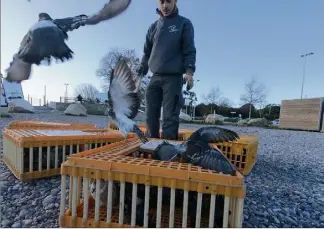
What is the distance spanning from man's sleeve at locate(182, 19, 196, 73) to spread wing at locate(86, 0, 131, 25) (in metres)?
0.71

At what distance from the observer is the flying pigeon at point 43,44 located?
4.08 ft

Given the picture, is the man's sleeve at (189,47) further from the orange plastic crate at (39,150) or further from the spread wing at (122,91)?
the orange plastic crate at (39,150)

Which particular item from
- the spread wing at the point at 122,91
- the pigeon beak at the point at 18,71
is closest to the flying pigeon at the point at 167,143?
the spread wing at the point at 122,91

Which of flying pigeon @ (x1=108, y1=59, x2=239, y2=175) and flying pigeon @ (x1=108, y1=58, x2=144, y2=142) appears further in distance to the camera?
flying pigeon @ (x1=108, y1=58, x2=144, y2=142)

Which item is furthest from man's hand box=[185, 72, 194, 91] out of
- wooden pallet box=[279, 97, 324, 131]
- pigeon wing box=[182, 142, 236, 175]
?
wooden pallet box=[279, 97, 324, 131]

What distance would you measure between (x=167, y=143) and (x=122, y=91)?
1.42ft

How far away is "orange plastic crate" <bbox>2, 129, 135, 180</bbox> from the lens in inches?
67.7

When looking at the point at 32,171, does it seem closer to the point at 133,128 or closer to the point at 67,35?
the point at 133,128

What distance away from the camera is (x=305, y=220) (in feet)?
4.67

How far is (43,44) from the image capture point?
1.29 m

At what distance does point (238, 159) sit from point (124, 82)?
1.51 meters

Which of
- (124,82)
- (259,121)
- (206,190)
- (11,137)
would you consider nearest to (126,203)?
(206,190)

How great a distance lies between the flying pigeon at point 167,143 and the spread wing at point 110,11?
28 centimetres

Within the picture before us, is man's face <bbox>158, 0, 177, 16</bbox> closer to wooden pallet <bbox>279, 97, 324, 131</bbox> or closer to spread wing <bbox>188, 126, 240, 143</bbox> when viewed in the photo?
spread wing <bbox>188, 126, 240, 143</bbox>
